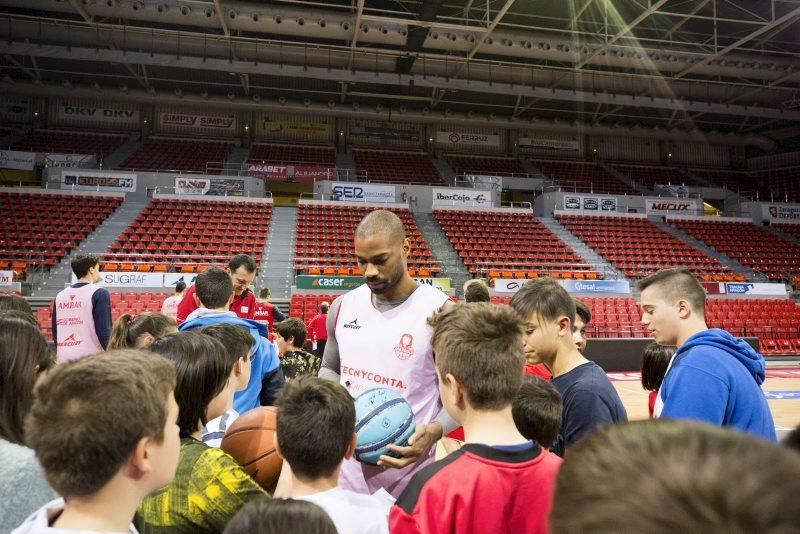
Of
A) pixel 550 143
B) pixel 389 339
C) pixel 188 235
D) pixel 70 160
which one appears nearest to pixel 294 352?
pixel 389 339

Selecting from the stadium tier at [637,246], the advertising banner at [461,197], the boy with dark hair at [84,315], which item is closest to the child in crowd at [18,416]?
the boy with dark hair at [84,315]

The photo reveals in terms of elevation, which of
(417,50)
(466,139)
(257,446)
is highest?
(417,50)

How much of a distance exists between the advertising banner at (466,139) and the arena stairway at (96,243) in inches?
606

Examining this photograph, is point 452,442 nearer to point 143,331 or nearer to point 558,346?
point 558,346

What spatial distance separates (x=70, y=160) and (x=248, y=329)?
22031mm

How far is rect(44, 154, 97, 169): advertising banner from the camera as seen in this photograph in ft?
65.0

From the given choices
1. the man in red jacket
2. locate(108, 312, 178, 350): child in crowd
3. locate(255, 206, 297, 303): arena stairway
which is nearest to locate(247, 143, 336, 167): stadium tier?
locate(255, 206, 297, 303): arena stairway

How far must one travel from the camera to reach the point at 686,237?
19.9 metres

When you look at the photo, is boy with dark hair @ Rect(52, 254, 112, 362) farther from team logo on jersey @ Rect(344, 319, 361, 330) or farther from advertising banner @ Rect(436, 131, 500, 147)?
advertising banner @ Rect(436, 131, 500, 147)

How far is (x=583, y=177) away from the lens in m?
25.8

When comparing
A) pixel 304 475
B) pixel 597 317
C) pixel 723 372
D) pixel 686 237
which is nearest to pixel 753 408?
pixel 723 372

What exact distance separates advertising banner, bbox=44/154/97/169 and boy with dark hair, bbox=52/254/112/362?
60.5 feet

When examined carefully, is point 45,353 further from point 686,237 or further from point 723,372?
point 686,237

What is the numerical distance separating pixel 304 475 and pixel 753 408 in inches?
66.0
